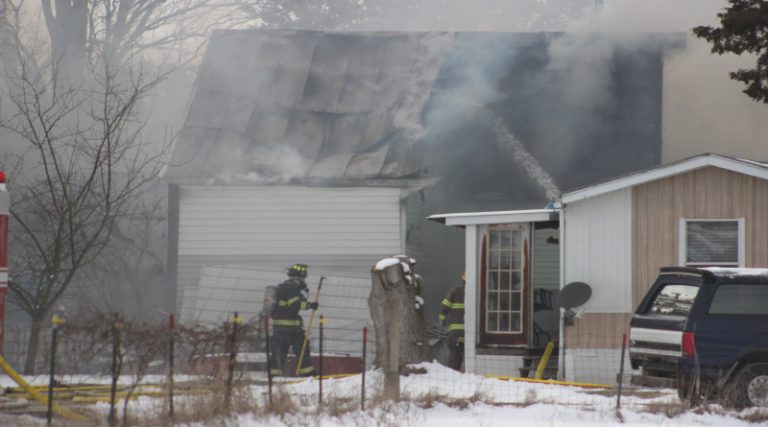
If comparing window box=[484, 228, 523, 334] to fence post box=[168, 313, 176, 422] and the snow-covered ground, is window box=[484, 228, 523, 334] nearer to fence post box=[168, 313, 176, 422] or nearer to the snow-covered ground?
the snow-covered ground

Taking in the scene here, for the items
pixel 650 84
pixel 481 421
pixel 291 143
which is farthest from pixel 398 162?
pixel 481 421

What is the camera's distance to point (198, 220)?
23500 mm

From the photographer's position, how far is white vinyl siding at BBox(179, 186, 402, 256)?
2333 centimetres

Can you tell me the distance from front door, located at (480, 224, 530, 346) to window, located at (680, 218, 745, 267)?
2466mm

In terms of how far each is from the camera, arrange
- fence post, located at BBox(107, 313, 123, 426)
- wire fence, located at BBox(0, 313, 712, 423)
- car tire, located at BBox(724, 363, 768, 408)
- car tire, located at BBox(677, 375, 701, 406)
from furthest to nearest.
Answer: car tire, located at BBox(724, 363, 768, 408) → car tire, located at BBox(677, 375, 701, 406) → wire fence, located at BBox(0, 313, 712, 423) → fence post, located at BBox(107, 313, 123, 426)

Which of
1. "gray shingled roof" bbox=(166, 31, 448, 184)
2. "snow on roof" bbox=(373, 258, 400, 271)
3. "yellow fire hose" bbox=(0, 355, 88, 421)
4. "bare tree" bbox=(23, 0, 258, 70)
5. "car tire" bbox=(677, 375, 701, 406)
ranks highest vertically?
"bare tree" bbox=(23, 0, 258, 70)

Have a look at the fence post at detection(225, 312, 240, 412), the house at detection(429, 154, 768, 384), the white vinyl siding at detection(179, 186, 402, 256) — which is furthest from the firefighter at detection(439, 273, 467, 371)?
the fence post at detection(225, 312, 240, 412)

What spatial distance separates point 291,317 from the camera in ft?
63.7

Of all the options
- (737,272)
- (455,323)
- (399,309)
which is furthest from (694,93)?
(737,272)

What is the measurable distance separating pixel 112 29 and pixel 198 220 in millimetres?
11768

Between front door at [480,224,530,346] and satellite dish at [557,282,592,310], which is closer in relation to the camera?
satellite dish at [557,282,592,310]

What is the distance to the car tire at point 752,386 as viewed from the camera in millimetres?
12891

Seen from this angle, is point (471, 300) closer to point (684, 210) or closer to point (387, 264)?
point (684, 210)

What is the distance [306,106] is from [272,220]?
2.80m
